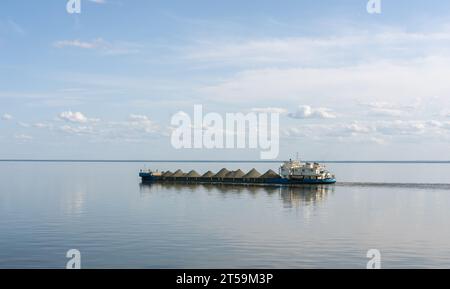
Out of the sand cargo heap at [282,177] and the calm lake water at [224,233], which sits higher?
the sand cargo heap at [282,177]

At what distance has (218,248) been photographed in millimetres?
49719

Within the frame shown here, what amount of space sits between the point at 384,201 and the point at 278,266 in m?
65.1

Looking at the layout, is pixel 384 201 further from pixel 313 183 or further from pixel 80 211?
pixel 80 211

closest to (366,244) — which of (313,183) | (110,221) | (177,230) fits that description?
(177,230)

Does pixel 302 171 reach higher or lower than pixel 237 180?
higher
